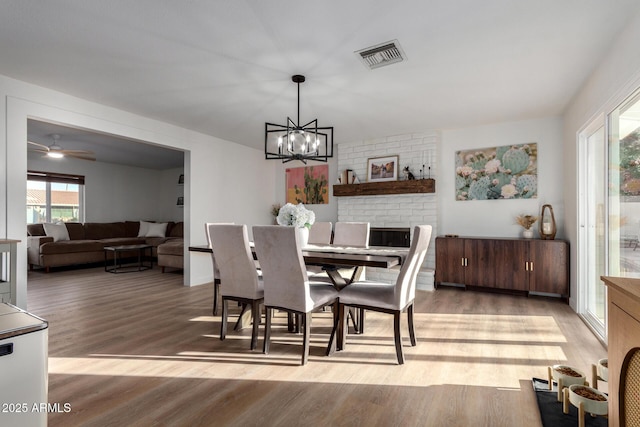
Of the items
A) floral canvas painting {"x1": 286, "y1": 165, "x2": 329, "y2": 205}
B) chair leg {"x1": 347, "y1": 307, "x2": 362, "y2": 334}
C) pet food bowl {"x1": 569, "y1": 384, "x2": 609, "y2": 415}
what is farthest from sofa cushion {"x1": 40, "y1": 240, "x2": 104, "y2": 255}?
pet food bowl {"x1": 569, "y1": 384, "x2": 609, "y2": 415}

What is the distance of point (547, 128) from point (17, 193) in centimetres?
600

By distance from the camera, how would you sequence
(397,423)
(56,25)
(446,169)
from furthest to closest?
(446,169) → (56,25) → (397,423)

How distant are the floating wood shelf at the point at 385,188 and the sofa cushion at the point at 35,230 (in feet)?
18.5

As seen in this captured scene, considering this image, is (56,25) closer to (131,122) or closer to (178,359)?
(131,122)

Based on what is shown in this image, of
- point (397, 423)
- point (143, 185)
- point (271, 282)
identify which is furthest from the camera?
point (143, 185)

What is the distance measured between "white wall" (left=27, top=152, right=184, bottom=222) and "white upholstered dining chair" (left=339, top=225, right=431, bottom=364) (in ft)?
22.9

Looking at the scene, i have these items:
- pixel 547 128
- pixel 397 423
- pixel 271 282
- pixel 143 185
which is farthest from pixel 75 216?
pixel 547 128

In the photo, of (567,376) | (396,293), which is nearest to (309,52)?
(396,293)

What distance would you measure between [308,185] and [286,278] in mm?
4193

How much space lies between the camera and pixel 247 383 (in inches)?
79.0

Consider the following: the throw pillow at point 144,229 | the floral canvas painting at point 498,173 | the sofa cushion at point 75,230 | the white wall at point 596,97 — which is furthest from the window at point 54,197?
the white wall at point 596,97

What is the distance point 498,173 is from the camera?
465cm

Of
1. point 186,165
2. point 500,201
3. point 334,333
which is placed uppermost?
point 186,165

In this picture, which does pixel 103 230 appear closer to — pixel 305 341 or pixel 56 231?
pixel 56 231
